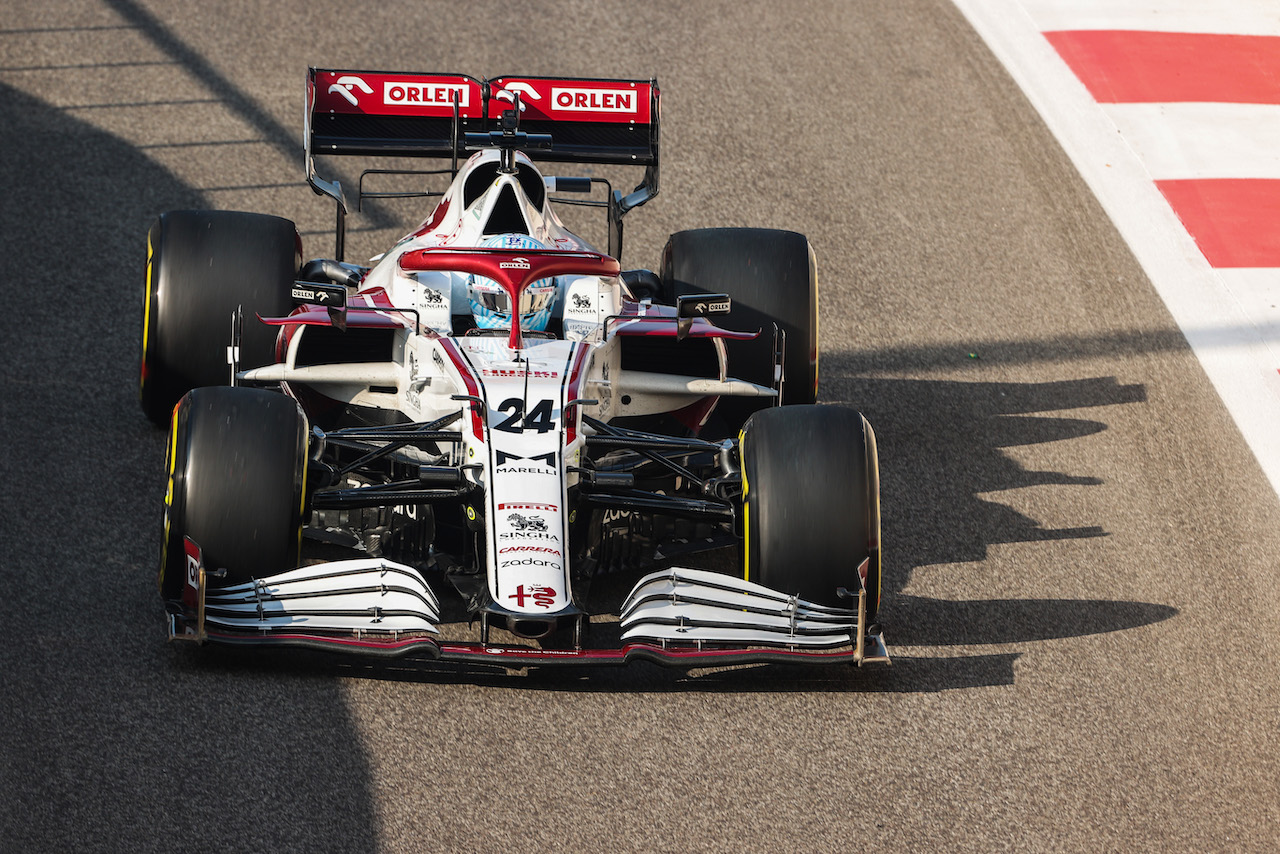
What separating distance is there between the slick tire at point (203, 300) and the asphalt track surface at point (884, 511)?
41 cm

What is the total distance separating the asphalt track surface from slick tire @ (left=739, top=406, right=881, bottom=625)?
0.44 metres

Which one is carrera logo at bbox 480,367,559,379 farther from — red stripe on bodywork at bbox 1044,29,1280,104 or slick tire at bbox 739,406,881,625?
red stripe on bodywork at bbox 1044,29,1280,104

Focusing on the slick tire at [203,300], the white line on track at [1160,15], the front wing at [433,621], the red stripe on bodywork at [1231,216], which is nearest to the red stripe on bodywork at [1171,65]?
the white line on track at [1160,15]

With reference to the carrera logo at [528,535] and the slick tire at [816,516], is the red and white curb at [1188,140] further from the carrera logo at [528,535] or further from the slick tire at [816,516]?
the carrera logo at [528,535]

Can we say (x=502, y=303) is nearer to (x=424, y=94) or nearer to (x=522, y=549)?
(x=522, y=549)

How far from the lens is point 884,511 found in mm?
7977

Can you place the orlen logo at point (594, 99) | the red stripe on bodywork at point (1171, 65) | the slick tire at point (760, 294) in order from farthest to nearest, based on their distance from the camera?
the red stripe on bodywork at point (1171, 65) < the orlen logo at point (594, 99) < the slick tire at point (760, 294)

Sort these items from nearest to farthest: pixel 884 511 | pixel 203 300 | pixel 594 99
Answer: pixel 203 300, pixel 884 511, pixel 594 99

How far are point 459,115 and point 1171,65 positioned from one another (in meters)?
7.24

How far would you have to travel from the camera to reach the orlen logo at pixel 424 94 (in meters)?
8.48

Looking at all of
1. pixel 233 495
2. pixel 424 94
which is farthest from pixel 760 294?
pixel 233 495

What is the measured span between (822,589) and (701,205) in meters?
5.36

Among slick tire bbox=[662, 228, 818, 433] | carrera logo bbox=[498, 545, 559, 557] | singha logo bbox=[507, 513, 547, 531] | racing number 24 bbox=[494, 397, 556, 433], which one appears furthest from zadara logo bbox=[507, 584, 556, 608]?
slick tire bbox=[662, 228, 818, 433]

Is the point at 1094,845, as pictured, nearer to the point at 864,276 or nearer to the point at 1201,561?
the point at 1201,561
